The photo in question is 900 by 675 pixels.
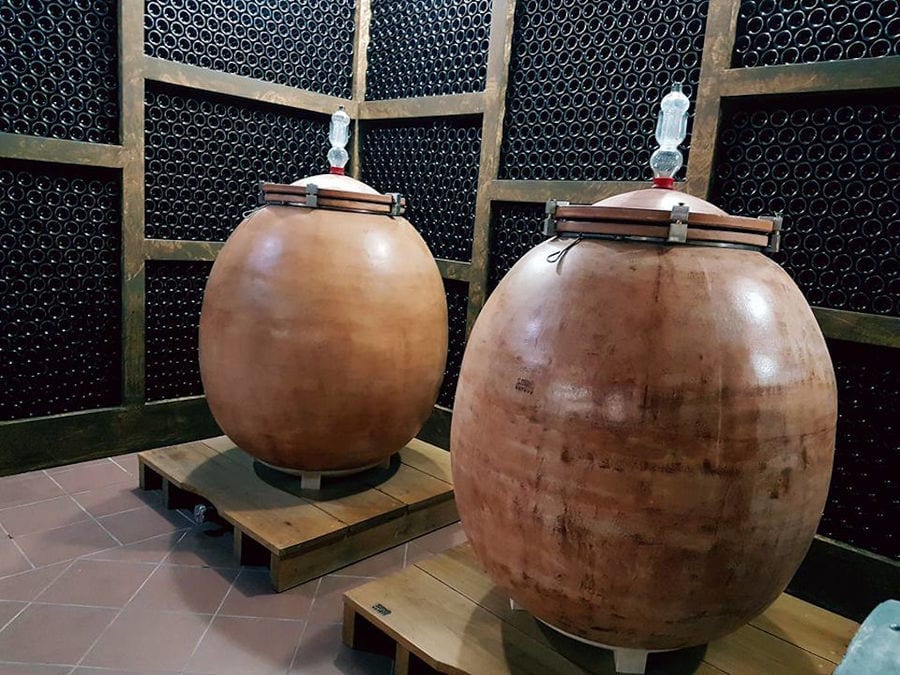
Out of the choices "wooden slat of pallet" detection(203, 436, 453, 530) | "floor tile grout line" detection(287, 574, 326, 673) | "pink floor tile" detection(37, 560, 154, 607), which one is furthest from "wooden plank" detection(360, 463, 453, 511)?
"pink floor tile" detection(37, 560, 154, 607)

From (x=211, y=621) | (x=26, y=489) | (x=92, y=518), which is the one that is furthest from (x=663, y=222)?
(x=26, y=489)

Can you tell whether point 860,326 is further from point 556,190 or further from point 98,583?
point 98,583

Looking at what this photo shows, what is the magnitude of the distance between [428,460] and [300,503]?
0.72 meters

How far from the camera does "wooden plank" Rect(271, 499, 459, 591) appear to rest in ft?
7.38

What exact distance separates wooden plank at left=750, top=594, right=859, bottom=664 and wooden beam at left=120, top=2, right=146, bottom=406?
2.89 metres

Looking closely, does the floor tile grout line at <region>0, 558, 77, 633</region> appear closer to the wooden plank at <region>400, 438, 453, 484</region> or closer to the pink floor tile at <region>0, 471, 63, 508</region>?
the pink floor tile at <region>0, 471, 63, 508</region>

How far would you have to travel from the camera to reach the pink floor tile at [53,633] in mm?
1853

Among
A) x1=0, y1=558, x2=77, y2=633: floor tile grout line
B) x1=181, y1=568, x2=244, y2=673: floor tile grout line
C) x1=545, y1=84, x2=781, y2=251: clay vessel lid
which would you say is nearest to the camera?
x1=545, y1=84, x2=781, y2=251: clay vessel lid

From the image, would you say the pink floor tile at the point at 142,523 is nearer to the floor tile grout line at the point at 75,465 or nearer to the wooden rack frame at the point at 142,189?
the floor tile grout line at the point at 75,465

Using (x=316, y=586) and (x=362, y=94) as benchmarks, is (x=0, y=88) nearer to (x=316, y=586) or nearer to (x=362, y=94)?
(x=362, y=94)

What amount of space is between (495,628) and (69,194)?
2.69 m

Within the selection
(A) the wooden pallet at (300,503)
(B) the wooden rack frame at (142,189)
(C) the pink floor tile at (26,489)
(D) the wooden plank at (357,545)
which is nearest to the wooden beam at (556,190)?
(B) the wooden rack frame at (142,189)

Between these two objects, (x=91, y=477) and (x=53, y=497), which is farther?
(x=91, y=477)

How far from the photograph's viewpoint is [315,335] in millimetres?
2283
